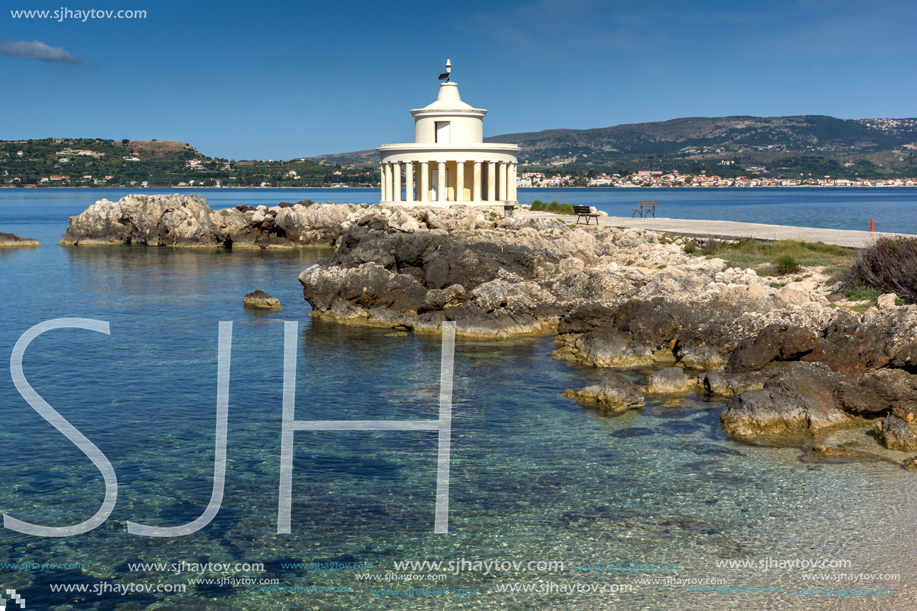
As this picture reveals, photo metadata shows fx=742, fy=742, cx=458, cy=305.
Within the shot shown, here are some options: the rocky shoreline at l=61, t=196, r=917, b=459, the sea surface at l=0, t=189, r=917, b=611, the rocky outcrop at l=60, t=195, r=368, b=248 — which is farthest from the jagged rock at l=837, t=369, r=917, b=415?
the rocky outcrop at l=60, t=195, r=368, b=248

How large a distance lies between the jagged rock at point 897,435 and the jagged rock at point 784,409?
76 centimetres

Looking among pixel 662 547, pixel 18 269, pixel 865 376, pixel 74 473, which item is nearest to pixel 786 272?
pixel 865 376

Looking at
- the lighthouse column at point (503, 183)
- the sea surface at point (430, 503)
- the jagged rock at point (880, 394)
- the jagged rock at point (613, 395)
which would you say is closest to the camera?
the sea surface at point (430, 503)

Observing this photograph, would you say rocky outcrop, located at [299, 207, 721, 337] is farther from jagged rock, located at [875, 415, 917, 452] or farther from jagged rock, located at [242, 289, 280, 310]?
jagged rock, located at [875, 415, 917, 452]

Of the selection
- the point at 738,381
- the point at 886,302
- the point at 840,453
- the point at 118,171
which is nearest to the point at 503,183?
the point at 886,302

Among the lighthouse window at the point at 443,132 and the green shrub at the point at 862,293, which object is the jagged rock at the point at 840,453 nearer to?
the green shrub at the point at 862,293

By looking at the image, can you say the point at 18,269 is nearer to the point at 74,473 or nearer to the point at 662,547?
the point at 74,473

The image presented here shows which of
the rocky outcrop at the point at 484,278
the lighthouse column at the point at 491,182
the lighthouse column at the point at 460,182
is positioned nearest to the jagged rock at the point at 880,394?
the rocky outcrop at the point at 484,278

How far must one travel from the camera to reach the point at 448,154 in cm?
4181

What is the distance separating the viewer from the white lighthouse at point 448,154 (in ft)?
137

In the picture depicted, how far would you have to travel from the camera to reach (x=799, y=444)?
1116 centimetres

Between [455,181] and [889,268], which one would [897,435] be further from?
[455,181]

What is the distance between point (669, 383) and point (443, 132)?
101 feet

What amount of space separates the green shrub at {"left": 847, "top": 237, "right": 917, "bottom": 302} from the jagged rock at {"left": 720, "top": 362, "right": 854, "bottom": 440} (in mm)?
6361
